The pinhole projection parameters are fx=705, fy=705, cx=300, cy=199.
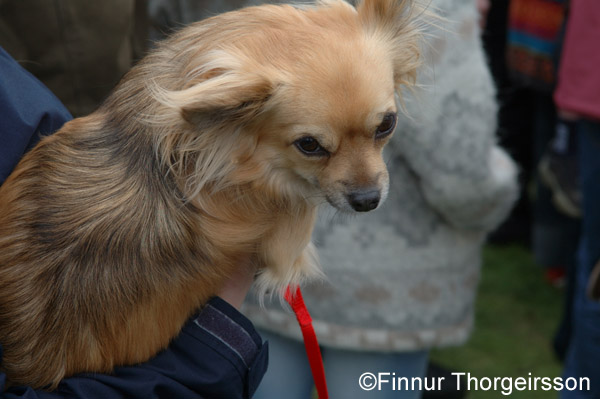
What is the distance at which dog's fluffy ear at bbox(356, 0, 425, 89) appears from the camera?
176 cm

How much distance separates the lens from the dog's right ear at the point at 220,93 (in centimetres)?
148

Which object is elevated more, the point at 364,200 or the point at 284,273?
the point at 364,200

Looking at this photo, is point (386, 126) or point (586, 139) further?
point (586, 139)

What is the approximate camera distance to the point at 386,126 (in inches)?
68.0

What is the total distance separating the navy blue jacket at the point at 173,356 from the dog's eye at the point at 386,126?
0.55 metres

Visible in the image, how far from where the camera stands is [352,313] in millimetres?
2648

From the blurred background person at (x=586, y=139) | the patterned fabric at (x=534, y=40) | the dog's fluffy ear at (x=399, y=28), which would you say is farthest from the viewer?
the patterned fabric at (x=534, y=40)

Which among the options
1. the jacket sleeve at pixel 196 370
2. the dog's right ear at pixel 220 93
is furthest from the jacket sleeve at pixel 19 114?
the jacket sleeve at pixel 196 370

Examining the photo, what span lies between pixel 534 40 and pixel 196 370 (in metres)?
3.71

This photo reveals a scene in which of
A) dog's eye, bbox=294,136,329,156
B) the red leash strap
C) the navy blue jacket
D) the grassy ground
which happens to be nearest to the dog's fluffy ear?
dog's eye, bbox=294,136,329,156

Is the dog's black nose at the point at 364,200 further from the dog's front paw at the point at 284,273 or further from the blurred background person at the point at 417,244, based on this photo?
the blurred background person at the point at 417,244

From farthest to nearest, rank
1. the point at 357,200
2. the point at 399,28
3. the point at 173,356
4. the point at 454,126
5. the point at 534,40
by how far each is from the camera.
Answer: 1. the point at 534,40
2. the point at 454,126
3. the point at 399,28
4. the point at 357,200
5. the point at 173,356

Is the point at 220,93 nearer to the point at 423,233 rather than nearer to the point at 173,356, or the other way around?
the point at 173,356

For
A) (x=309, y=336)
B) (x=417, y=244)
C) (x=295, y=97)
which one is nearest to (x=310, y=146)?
(x=295, y=97)
